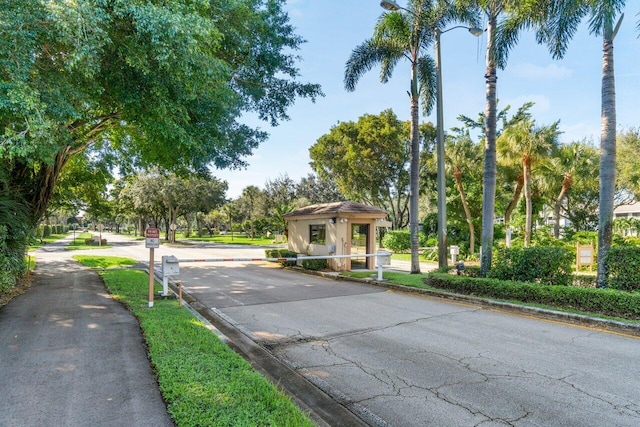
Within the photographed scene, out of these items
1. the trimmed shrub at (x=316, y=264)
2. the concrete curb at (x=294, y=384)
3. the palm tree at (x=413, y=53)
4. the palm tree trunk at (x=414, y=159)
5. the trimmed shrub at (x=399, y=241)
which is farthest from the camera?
the trimmed shrub at (x=399, y=241)

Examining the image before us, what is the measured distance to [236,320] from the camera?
23.7ft

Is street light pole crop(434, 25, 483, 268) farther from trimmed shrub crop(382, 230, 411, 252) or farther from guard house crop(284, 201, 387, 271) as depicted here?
trimmed shrub crop(382, 230, 411, 252)

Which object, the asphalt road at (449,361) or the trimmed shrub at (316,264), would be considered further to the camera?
the trimmed shrub at (316,264)

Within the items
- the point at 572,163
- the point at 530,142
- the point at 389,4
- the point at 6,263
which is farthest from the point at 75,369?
the point at 572,163

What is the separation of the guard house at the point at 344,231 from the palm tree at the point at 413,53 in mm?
2325

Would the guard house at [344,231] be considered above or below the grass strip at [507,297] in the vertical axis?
above

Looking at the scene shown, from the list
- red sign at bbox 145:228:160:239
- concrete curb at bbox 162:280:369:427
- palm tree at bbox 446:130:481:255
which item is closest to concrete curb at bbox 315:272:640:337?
concrete curb at bbox 162:280:369:427

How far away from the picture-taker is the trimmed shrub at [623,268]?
727 cm

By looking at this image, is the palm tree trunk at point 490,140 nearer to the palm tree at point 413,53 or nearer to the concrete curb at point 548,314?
the concrete curb at point 548,314

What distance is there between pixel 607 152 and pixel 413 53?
25.0 ft

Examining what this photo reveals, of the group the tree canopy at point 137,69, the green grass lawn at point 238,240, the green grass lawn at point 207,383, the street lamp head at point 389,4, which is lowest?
the green grass lawn at point 238,240

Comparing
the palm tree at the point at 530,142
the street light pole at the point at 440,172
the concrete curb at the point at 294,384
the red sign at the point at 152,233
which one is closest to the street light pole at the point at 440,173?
the street light pole at the point at 440,172

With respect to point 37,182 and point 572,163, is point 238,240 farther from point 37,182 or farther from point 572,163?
point 572,163

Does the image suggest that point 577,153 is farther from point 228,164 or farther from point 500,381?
point 500,381
